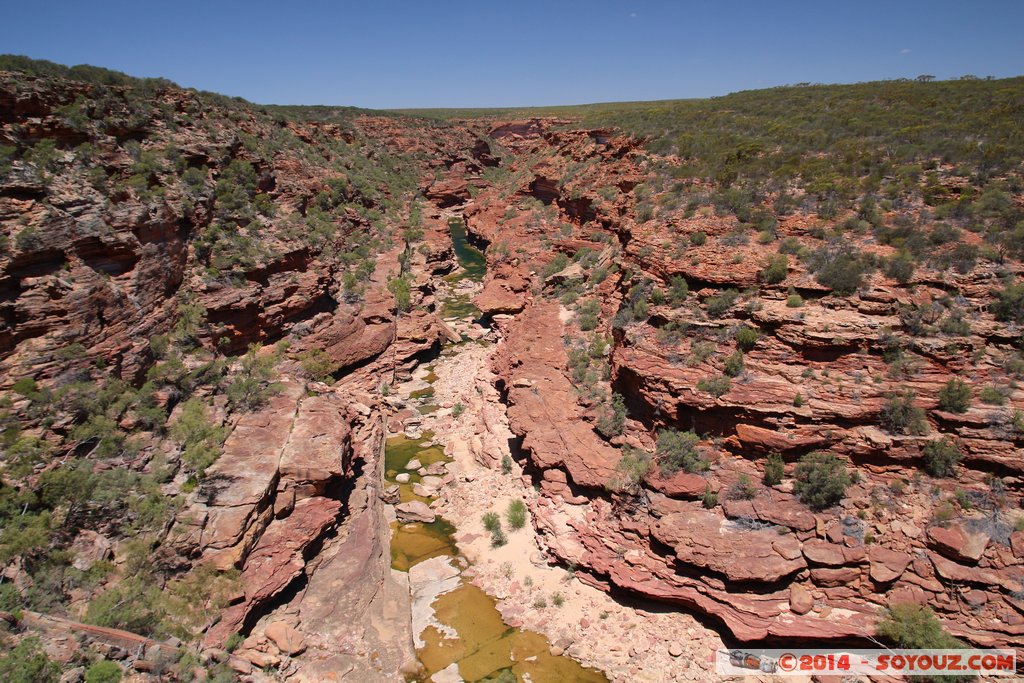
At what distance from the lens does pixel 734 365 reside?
13680 millimetres

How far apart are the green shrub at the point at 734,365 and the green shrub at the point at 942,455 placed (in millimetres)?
4358

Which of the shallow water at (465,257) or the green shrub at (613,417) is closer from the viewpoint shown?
the green shrub at (613,417)

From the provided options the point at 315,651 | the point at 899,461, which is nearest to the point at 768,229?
the point at 899,461

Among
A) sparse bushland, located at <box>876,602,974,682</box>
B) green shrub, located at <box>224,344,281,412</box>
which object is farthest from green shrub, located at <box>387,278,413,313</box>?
sparse bushland, located at <box>876,602,974,682</box>

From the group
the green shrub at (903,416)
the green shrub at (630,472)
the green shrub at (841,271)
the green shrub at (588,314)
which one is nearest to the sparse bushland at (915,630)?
the green shrub at (903,416)

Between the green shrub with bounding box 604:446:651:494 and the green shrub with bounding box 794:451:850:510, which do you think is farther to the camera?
the green shrub with bounding box 604:446:651:494

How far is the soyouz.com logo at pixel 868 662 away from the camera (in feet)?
33.0

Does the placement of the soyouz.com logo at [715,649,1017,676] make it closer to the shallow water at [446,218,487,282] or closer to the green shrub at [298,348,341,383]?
the green shrub at [298,348,341,383]

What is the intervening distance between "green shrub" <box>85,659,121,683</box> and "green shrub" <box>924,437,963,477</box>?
1727 centimetres

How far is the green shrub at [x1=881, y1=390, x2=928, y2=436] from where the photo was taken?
11.7 m

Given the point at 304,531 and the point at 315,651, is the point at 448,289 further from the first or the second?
the point at 315,651

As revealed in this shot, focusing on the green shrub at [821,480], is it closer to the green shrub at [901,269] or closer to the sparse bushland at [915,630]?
the sparse bushland at [915,630]

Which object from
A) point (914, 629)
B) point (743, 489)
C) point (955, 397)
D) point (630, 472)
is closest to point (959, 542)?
point (914, 629)

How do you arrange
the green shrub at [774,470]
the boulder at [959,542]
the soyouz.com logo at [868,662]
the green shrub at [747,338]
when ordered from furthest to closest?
1. the green shrub at [747,338]
2. the green shrub at [774,470]
3. the boulder at [959,542]
4. the soyouz.com logo at [868,662]
